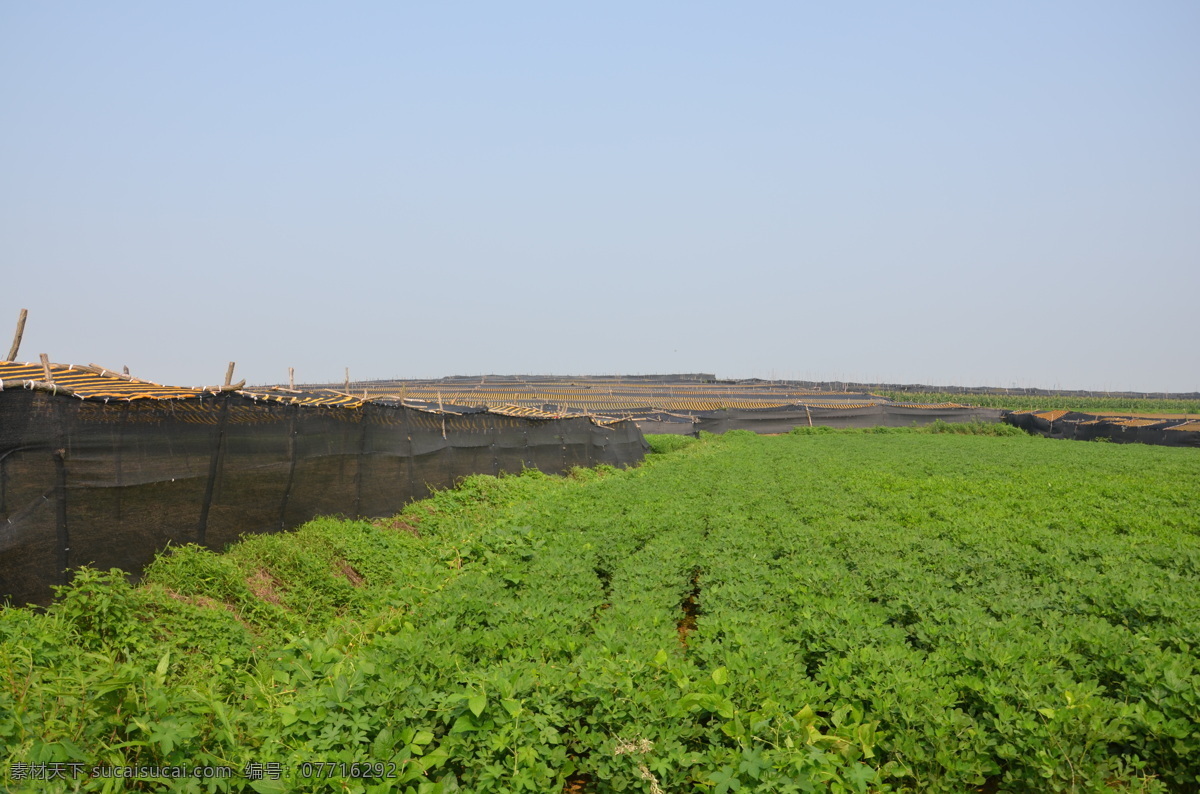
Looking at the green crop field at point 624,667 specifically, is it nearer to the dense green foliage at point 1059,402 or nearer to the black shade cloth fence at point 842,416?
the black shade cloth fence at point 842,416

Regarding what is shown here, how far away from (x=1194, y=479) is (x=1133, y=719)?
15.9 metres

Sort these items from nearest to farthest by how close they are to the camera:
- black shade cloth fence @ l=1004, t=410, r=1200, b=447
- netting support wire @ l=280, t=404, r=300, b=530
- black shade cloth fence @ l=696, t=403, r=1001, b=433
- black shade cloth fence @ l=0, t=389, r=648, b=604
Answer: black shade cloth fence @ l=0, t=389, r=648, b=604 < netting support wire @ l=280, t=404, r=300, b=530 < black shade cloth fence @ l=1004, t=410, r=1200, b=447 < black shade cloth fence @ l=696, t=403, r=1001, b=433

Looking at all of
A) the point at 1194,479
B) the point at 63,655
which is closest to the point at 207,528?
the point at 63,655

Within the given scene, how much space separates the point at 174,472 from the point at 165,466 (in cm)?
13

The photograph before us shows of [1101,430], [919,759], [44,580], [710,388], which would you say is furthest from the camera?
[710,388]

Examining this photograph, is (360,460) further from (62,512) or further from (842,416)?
(842,416)

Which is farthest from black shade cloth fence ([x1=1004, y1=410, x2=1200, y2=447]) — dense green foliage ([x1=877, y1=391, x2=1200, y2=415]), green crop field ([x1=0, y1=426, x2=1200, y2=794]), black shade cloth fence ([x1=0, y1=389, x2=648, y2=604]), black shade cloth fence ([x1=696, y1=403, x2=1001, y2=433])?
black shade cloth fence ([x1=0, y1=389, x2=648, y2=604])

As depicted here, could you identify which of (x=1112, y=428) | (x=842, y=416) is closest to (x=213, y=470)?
(x=1112, y=428)

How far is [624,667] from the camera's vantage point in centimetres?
405

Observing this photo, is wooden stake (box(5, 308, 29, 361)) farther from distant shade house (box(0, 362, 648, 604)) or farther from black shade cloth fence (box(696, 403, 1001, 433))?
black shade cloth fence (box(696, 403, 1001, 433))

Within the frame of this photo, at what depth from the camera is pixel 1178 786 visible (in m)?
3.74

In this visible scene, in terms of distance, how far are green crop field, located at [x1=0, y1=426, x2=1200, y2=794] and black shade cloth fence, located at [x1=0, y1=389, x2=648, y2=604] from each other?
0.45m

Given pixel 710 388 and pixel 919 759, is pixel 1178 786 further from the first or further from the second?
pixel 710 388

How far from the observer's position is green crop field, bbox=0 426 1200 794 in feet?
11.3
